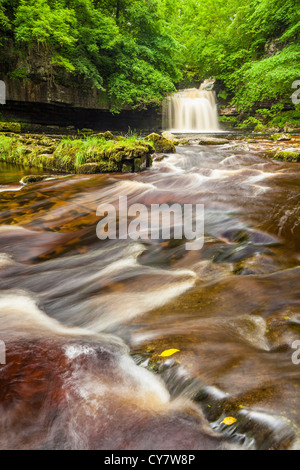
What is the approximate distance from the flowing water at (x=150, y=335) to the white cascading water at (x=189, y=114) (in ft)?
59.9

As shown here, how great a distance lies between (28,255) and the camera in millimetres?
3264

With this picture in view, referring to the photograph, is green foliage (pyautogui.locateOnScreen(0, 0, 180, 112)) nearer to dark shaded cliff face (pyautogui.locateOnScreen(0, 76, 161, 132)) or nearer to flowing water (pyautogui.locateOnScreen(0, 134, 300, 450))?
dark shaded cliff face (pyautogui.locateOnScreen(0, 76, 161, 132))

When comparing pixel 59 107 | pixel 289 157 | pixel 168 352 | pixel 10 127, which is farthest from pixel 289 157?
pixel 59 107

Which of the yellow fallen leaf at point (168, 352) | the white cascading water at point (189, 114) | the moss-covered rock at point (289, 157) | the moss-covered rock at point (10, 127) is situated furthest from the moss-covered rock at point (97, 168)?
the white cascading water at point (189, 114)

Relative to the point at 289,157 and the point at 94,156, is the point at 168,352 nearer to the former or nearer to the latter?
the point at 94,156

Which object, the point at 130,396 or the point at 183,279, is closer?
the point at 130,396

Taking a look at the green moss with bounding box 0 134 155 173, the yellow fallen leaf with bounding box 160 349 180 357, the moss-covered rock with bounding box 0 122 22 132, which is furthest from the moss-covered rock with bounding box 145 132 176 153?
the yellow fallen leaf with bounding box 160 349 180 357

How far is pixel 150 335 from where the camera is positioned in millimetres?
1763

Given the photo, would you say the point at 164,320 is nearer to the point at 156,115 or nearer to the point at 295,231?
the point at 295,231

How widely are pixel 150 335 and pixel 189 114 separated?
21.5 metres

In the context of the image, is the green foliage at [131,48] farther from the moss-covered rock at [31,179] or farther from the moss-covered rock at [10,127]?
the moss-covered rock at [31,179]

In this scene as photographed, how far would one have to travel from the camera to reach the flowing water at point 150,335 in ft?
3.75
